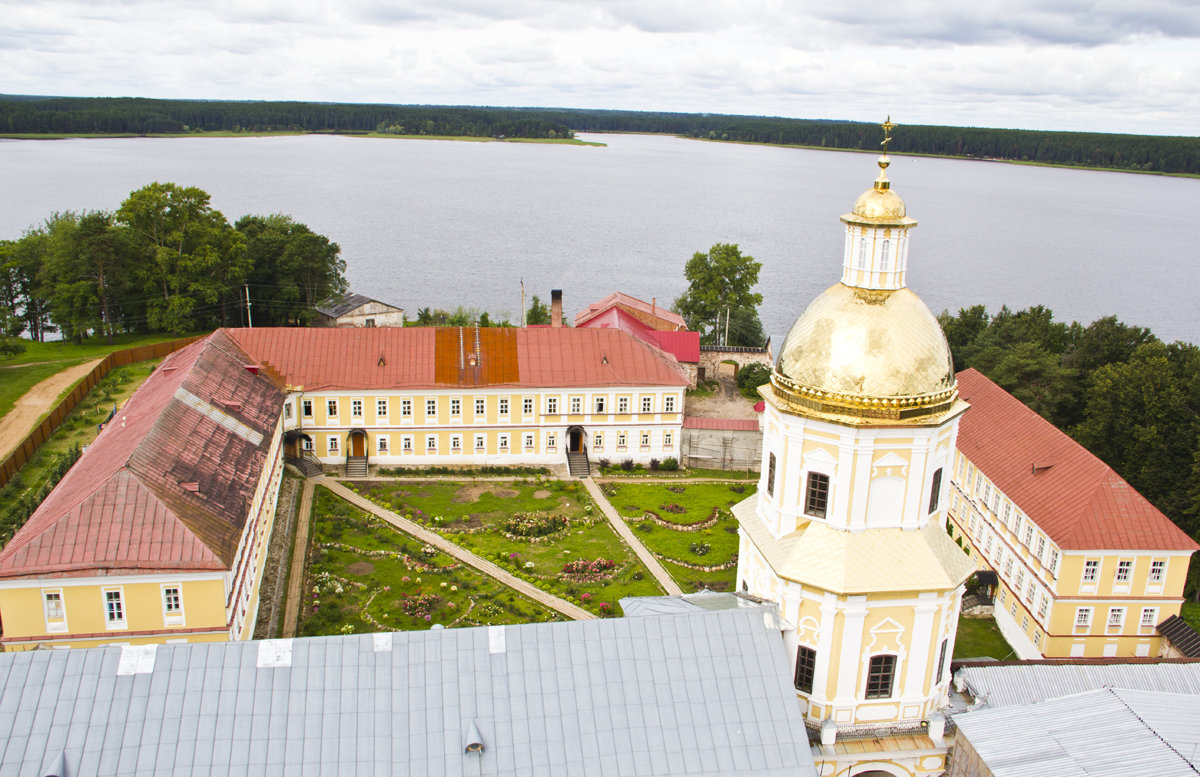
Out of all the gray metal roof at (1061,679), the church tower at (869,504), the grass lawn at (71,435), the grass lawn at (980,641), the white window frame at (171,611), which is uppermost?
the church tower at (869,504)

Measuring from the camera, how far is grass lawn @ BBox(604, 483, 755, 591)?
39.3 metres

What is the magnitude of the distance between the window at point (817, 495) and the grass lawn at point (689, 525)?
17.3 metres

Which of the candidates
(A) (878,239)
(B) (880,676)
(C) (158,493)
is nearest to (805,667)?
(B) (880,676)

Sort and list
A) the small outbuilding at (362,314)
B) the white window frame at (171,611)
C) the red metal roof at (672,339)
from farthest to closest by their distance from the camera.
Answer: the small outbuilding at (362,314)
the red metal roof at (672,339)
the white window frame at (171,611)

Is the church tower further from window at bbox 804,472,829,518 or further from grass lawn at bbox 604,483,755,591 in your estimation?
grass lawn at bbox 604,483,755,591

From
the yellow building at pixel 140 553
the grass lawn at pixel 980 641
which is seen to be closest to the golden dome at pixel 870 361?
the yellow building at pixel 140 553

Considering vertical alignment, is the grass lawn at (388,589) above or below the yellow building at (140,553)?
below

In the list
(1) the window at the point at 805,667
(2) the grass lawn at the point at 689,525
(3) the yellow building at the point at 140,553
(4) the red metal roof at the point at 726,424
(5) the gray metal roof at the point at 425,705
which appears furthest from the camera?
(4) the red metal roof at the point at 726,424

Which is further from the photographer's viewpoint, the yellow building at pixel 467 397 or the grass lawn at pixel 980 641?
the yellow building at pixel 467 397

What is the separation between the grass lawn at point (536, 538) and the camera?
37.8 meters

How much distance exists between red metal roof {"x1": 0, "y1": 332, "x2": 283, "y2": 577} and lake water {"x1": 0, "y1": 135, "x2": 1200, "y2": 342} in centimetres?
4922

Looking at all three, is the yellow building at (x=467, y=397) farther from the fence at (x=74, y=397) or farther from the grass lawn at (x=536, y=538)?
the fence at (x=74, y=397)

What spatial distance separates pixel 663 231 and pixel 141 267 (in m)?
75.3

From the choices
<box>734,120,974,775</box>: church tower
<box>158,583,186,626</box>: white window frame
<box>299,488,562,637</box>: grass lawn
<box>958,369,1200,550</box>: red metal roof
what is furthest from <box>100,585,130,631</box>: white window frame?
<box>958,369,1200,550</box>: red metal roof
